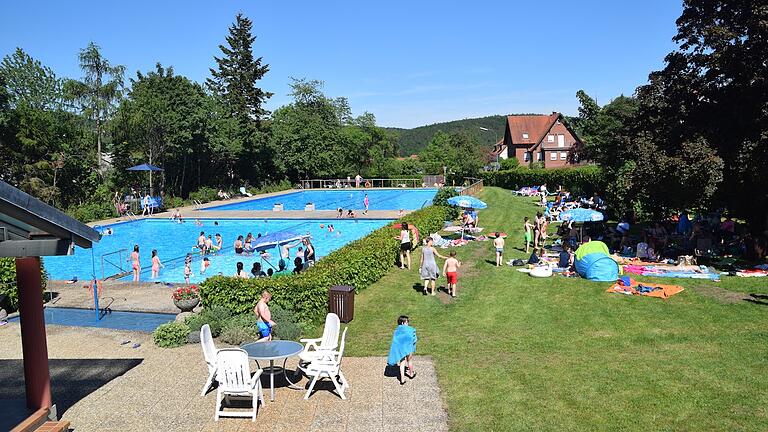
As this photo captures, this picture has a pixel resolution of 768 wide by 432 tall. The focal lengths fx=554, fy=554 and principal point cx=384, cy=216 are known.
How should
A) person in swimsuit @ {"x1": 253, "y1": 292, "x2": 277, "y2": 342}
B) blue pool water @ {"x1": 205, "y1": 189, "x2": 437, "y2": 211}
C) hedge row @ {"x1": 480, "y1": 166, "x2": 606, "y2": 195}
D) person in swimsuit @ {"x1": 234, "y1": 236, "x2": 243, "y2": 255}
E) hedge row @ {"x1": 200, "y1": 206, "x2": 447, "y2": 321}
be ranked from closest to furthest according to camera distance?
person in swimsuit @ {"x1": 253, "y1": 292, "x2": 277, "y2": 342}
hedge row @ {"x1": 200, "y1": 206, "x2": 447, "y2": 321}
person in swimsuit @ {"x1": 234, "y1": 236, "x2": 243, "y2": 255}
hedge row @ {"x1": 480, "y1": 166, "x2": 606, "y2": 195}
blue pool water @ {"x1": 205, "y1": 189, "x2": 437, "y2": 211}

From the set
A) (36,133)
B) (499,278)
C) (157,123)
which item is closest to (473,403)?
(499,278)

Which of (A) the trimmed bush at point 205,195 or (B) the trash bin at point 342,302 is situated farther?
(A) the trimmed bush at point 205,195

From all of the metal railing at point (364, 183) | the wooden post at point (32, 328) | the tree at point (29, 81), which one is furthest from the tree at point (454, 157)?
the wooden post at point (32, 328)

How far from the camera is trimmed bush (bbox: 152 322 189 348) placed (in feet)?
38.7

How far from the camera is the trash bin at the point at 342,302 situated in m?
13.2

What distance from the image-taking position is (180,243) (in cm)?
3177

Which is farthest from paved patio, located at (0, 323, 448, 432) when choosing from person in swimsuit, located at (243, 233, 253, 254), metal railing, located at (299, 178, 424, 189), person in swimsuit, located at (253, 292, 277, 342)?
metal railing, located at (299, 178, 424, 189)

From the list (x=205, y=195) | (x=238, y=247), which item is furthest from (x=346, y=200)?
(x=238, y=247)

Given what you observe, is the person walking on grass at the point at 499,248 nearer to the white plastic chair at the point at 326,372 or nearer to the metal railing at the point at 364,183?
the white plastic chair at the point at 326,372

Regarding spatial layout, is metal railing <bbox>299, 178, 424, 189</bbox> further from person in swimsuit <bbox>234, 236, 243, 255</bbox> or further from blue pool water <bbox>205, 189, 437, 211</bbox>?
person in swimsuit <bbox>234, 236, 243, 255</bbox>

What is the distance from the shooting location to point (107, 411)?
855cm

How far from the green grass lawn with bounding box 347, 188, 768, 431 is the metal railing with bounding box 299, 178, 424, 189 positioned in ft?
156

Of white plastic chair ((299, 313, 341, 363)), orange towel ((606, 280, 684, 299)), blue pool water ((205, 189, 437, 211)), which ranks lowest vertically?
orange towel ((606, 280, 684, 299))

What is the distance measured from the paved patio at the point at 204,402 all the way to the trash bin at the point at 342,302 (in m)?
2.50
